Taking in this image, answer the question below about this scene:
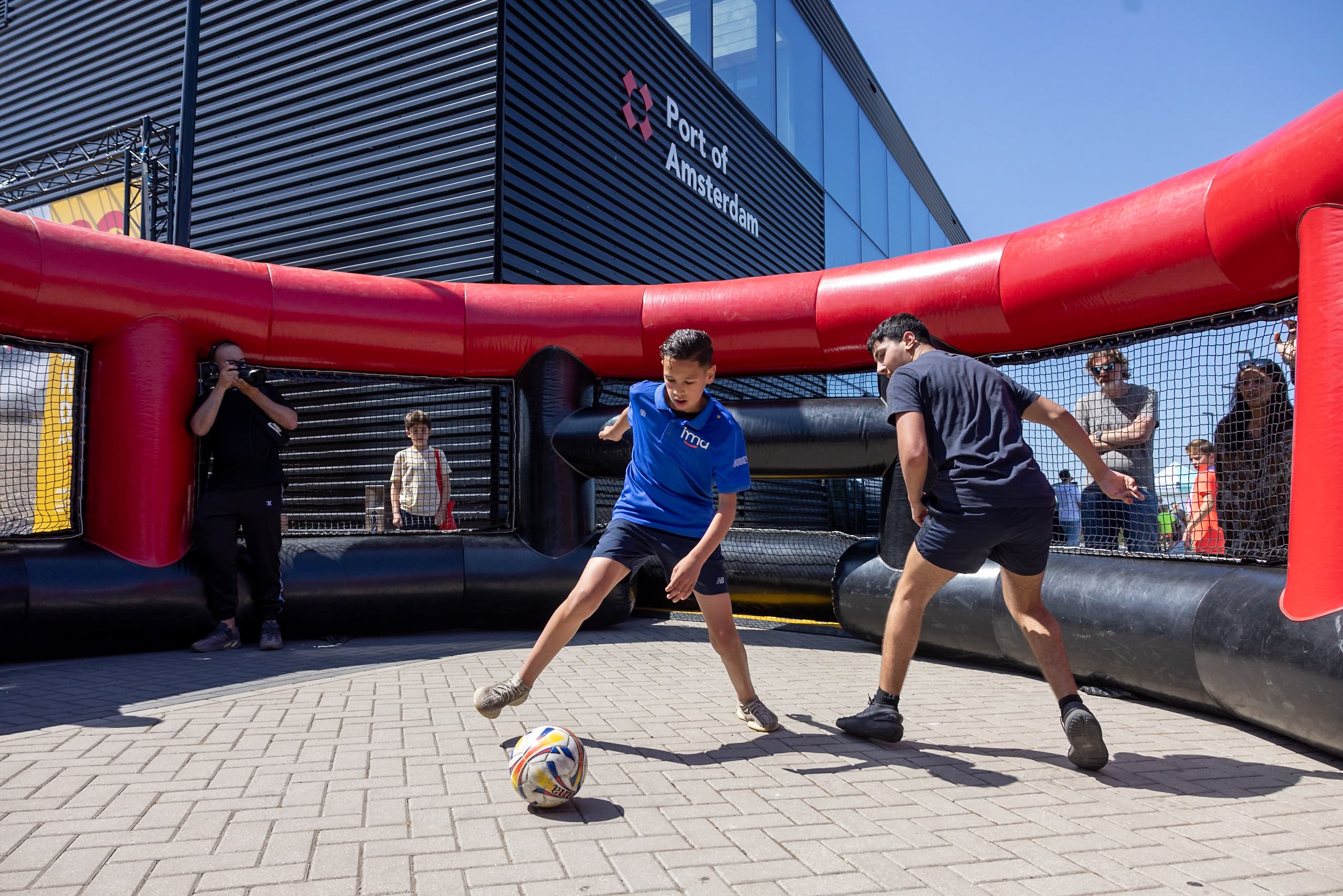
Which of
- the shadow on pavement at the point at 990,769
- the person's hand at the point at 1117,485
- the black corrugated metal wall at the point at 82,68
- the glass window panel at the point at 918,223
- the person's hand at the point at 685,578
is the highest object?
the glass window panel at the point at 918,223

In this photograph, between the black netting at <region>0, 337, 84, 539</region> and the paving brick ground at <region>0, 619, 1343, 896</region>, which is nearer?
the paving brick ground at <region>0, 619, 1343, 896</region>

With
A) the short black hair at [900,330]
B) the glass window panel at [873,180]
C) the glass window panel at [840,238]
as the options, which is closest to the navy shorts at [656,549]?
the short black hair at [900,330]

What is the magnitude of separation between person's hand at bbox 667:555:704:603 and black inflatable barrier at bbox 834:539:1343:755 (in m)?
2.19

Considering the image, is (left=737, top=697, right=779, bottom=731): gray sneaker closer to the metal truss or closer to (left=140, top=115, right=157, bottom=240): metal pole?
the metal truss

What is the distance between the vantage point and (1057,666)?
130 inches

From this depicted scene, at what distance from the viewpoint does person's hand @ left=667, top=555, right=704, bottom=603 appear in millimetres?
3191

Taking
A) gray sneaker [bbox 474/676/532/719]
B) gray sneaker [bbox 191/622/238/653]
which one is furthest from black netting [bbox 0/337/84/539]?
gray sneaker [bbox 474/676/532/719]

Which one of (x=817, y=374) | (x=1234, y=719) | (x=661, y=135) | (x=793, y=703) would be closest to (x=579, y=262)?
(x=661, y=135)

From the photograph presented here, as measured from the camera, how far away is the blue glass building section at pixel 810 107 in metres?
15.9

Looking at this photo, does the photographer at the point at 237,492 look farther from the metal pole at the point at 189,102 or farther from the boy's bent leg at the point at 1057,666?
the metal pole at the point at 189,102

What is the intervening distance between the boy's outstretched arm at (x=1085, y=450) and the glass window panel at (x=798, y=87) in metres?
15.7

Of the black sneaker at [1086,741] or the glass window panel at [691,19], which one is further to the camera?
the glass window panel at [691,19]

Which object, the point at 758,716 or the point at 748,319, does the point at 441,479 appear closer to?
the point at 748,319

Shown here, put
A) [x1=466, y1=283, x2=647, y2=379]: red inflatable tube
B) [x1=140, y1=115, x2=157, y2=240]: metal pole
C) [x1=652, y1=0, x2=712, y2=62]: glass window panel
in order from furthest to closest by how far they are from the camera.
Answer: [x1=652, y1=0, x2=712, y2=62]: glass window panel, [x1=140, y1=115, x2=157, y2=240]: metal pole, [x1=466, y1=283, x2=647, y2=379]: red inflatable tube
